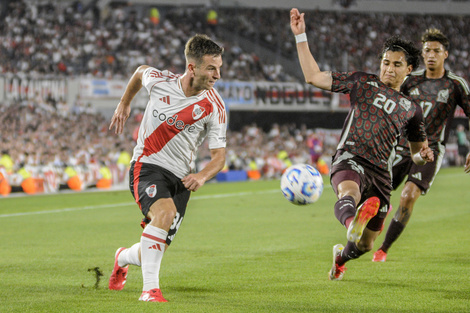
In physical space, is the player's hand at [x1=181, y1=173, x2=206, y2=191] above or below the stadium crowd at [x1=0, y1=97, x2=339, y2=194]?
above

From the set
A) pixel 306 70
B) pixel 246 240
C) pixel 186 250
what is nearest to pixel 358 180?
pixel 306 70

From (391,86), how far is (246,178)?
23.0 m

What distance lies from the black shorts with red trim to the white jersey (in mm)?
71

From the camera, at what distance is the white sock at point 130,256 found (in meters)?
6.48

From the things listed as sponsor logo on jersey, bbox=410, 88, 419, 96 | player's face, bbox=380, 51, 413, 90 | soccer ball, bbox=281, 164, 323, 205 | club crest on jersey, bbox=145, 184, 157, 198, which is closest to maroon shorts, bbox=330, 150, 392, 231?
soccer ball, bbox=281, 164, 323, 205

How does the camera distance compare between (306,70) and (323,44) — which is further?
(323,44)

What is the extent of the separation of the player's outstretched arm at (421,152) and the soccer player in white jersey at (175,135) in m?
2.17

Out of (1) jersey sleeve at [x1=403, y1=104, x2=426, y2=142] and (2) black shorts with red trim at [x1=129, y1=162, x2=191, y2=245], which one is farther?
(1) jersey sleeve at [x1=403, y1=104, x2=426, y2=142]

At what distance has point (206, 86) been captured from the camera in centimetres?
625

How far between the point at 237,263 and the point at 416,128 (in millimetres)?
2846

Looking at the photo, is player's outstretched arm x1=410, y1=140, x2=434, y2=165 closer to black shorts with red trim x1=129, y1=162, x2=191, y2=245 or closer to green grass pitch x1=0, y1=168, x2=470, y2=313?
green grass pitch x1=0, y1=168, x2=470, y2=313

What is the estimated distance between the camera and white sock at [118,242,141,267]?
6484 millimetres

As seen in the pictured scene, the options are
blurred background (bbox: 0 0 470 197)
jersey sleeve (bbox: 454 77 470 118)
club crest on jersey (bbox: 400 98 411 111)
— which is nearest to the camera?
club crest on jersey (bbox: 400 98 411 111)

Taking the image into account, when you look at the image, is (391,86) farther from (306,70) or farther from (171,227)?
(171,227)
